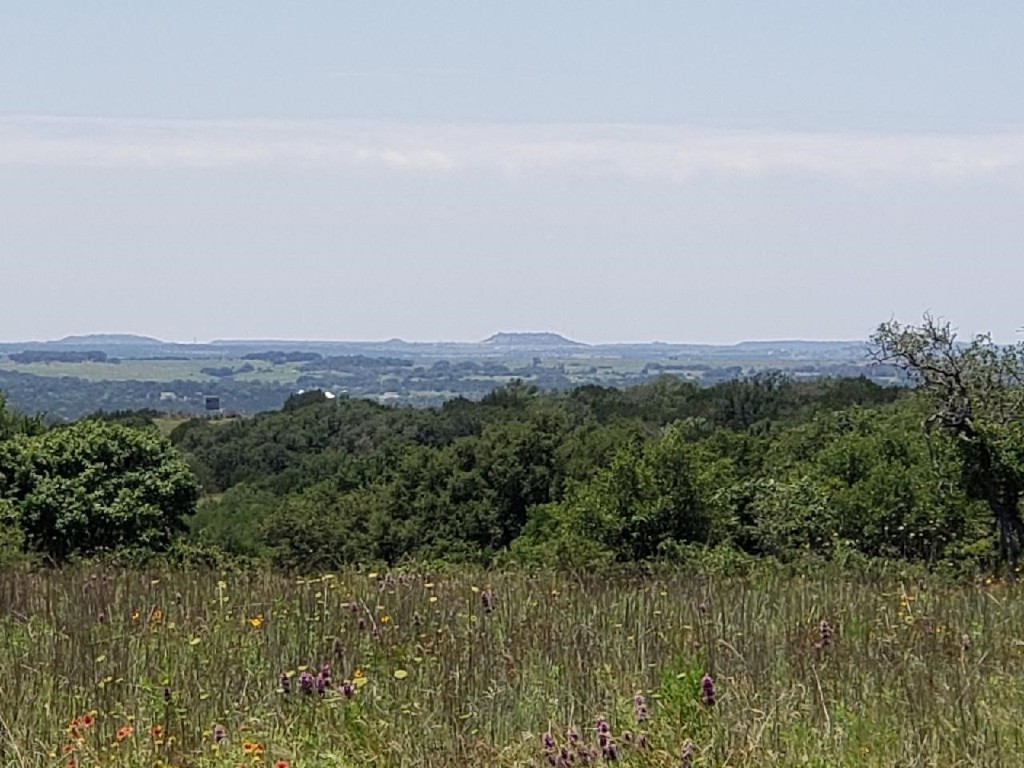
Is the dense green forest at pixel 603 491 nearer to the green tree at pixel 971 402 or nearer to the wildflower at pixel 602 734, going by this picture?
the green tree at pixel 971 402

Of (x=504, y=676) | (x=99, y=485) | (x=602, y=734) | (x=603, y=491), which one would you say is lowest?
(x=99, y=485)

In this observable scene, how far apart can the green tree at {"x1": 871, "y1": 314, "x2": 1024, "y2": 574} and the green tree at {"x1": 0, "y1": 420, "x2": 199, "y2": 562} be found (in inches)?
645

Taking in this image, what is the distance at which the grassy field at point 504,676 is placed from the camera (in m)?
4.75

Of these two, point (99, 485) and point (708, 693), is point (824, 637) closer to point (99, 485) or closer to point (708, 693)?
point (708, 693)

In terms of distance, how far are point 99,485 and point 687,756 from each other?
2695 cm

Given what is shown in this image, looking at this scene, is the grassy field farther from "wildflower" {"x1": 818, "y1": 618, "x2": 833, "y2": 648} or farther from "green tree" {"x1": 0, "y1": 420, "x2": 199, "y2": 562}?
"green tree" {"x1": 0, "y1": 420, "x2": 199, "y2": 562}

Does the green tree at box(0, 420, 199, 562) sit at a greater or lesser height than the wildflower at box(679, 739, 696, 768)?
lesser

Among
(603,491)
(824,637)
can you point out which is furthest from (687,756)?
(603,491)

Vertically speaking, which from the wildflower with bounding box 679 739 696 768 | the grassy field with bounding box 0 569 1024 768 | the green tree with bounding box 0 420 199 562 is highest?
the wildflower with bounding box 679 739 696 768

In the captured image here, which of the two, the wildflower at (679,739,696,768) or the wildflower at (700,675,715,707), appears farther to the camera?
the wildflower at (700,675,715,707)

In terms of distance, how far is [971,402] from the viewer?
51.3ft

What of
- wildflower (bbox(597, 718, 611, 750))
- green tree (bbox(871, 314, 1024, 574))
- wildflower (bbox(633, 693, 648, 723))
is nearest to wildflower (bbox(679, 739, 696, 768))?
wildflower (bbox(597, 718, 611, 750))

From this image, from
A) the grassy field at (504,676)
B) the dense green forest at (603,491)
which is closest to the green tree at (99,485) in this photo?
the dense green forest at (603,491)

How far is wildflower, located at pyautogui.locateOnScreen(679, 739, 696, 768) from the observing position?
440 cm
